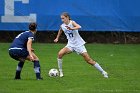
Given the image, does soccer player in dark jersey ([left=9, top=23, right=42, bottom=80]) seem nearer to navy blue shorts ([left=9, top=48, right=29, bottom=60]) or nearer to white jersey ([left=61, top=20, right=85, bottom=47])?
navy blue shorts ([left=9, top=48, right=29, bottom=60])

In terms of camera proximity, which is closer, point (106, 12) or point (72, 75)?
point (72, 75)

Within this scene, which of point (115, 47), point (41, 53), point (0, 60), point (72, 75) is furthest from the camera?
point (115, 47)

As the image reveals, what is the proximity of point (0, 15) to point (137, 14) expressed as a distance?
703 cm

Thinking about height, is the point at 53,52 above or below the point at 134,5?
below

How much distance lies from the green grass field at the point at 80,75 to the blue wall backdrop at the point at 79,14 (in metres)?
2.58

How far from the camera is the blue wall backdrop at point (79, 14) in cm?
2664

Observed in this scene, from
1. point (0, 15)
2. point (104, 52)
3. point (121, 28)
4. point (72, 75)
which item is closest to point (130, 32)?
point (121, 28)

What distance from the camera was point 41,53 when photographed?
22.5 meters

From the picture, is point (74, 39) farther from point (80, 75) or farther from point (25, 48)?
point (25, 48)

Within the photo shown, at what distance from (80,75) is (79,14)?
472 inches

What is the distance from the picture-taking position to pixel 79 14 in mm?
26688

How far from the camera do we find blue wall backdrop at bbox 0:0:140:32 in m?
26.6

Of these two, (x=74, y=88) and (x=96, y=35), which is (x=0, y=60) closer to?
(x=74, y=88)

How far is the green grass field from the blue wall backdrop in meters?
2.58
